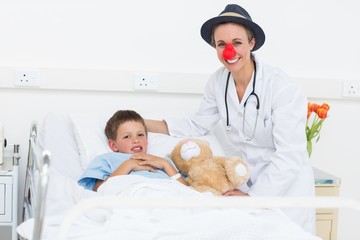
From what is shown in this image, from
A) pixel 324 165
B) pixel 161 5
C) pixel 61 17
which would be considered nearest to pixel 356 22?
pixel 324 165

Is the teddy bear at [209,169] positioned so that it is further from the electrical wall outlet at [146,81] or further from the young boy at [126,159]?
the electrical wall outlet at [146,81]

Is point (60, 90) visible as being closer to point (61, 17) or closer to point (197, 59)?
point (61, 17)

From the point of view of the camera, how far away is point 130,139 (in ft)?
8.53

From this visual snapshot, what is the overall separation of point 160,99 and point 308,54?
796 mm

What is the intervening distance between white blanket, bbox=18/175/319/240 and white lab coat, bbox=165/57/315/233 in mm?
532

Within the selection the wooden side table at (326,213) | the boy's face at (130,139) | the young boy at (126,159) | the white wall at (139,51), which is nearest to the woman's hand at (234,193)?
the young boy at (126,159)

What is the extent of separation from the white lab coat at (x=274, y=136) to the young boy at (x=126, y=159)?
0.34 m

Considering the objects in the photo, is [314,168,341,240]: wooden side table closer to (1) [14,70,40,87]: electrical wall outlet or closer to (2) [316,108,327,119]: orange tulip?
(2) [316,108,327,119]: orange tulip

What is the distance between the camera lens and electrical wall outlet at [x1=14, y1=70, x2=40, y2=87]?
302 centimetres

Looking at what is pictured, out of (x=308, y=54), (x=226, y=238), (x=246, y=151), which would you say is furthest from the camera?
(x=308, y=54)

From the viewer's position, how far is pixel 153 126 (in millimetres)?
2850

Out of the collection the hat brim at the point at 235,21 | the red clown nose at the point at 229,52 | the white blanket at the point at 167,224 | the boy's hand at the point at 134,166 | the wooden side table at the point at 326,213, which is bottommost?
the wooden side table at the point at 326,213

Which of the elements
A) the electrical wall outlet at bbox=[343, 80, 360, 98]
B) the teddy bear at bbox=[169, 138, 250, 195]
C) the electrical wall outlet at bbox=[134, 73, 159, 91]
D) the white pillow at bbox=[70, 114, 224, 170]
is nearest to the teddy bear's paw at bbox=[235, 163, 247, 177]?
the teddy bear at bbox=[169, 138, 250, 195]

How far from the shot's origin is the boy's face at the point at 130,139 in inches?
102
